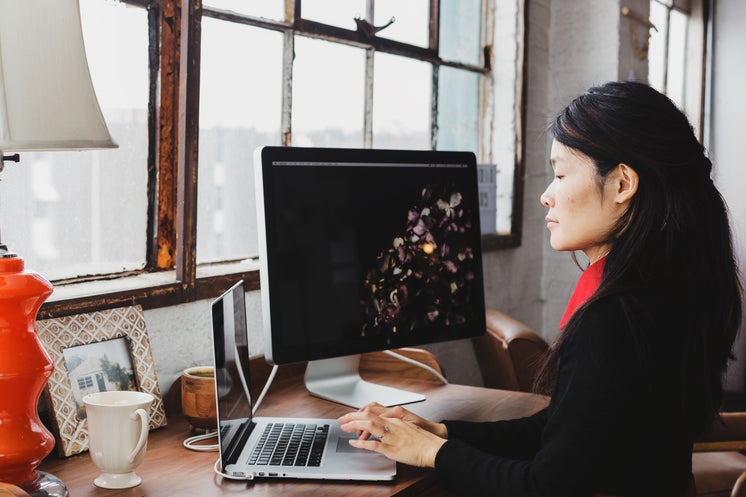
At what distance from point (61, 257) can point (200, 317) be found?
0.31m

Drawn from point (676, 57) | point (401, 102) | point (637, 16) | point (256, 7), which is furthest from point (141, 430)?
point (676, 57)

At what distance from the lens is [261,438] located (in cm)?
122

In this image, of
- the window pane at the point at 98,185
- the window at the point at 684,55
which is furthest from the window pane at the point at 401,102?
the window at the point at 684,55

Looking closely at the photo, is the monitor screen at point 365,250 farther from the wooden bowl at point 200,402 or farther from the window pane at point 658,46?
the window pane at point 658,46

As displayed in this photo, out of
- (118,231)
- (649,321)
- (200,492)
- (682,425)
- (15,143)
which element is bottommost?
(200,492)

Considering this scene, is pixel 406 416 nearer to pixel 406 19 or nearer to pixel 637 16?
pixel 406 19

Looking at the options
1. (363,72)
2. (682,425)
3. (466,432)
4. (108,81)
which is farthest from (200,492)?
(363,72)

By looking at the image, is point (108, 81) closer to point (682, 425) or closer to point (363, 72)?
point (363, 72)

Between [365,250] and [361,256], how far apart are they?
0.02 meters

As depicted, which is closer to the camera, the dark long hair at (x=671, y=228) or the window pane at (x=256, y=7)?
the dark long hair at (x=671, y=228)

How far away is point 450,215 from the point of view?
1.55m

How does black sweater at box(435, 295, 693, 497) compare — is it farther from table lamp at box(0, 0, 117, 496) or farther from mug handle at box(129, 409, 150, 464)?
table lamp at box(0, 0, 117, 496)

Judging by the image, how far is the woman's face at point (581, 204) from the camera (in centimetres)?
114

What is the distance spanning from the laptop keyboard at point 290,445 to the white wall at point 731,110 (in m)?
3.02
